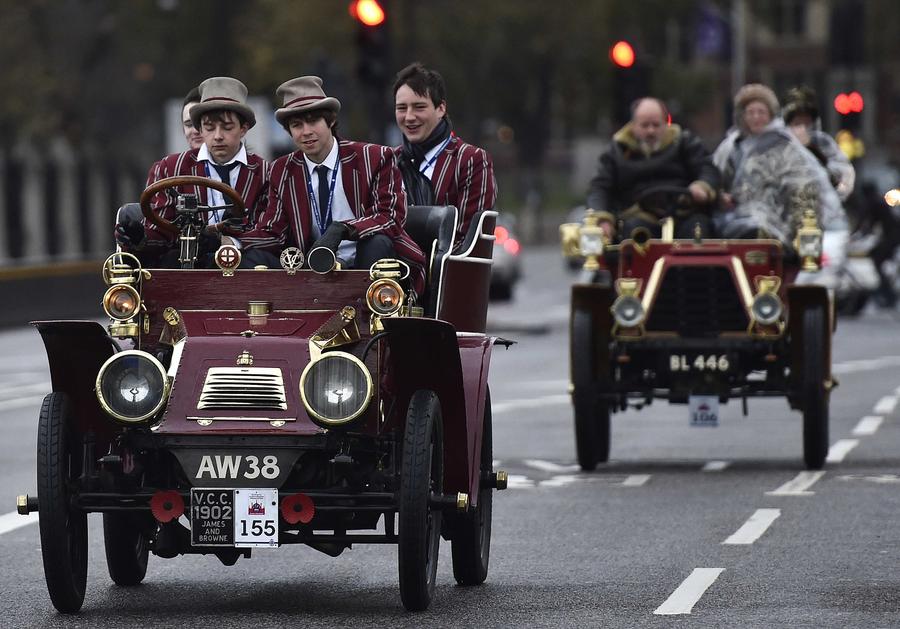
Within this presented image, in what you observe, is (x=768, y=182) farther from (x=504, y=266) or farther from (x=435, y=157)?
(x=504, y=266)

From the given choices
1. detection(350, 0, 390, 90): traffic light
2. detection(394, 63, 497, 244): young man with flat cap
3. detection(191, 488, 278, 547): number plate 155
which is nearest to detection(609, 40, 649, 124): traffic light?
detection(350, 0, 390, 90): traffic light

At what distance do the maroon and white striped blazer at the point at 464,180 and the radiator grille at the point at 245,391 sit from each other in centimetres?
215

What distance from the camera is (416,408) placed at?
826 cm

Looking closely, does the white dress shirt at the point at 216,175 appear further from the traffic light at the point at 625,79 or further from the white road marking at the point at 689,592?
the traffic light at the point at 625,79

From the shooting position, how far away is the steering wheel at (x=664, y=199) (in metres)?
14.7

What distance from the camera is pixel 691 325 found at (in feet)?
47.8

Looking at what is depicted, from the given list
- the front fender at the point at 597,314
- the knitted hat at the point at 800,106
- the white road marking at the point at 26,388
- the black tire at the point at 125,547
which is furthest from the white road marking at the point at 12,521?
the white road marking at the point at 26,388

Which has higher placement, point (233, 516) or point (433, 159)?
point (433, 159)

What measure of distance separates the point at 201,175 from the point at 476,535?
189 centimetres

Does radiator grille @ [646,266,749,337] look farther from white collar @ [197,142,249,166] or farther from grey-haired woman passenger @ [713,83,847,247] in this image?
white collar @ [197,142,249,166]

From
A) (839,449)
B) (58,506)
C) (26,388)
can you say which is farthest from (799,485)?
(26,388)

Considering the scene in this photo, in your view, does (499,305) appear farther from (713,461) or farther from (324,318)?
(324,318)

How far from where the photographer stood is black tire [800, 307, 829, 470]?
1381 cm

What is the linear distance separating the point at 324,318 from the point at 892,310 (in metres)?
26.2
